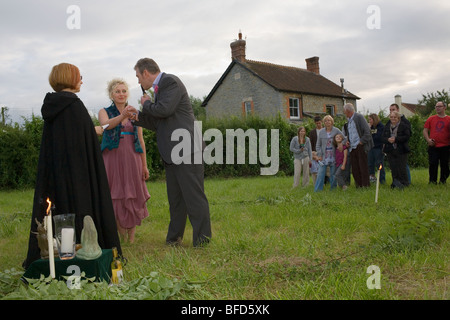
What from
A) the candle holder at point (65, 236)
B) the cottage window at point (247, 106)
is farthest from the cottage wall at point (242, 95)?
the candle holder at point (65, 236)

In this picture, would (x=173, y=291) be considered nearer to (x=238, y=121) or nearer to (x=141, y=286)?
(x=141, y=286)

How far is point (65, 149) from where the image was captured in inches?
161

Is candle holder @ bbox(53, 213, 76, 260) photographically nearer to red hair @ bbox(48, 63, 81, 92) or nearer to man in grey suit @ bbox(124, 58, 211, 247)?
red hair @ bbox(48, 63, 81, 92)

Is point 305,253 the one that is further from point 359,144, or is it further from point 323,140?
point 323,140

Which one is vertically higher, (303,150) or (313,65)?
(313,65)

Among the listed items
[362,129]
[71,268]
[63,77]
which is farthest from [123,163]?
[362,129]

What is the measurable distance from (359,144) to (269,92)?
18.7 m

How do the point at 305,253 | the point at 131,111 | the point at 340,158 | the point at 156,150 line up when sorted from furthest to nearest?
the point at 156,150
the point at 340,158
the point at 131,111
the point at 305,253

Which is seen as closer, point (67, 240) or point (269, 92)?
point (67, 240)

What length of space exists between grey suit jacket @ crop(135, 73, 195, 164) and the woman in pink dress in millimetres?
463

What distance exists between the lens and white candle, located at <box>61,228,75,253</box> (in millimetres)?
3330

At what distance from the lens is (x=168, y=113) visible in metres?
4.77

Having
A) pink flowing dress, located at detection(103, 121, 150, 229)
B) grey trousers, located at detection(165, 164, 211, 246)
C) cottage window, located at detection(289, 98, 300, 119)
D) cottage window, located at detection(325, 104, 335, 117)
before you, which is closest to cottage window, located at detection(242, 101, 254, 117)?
cottage window, located at detection(289, 98, 300, 119)
